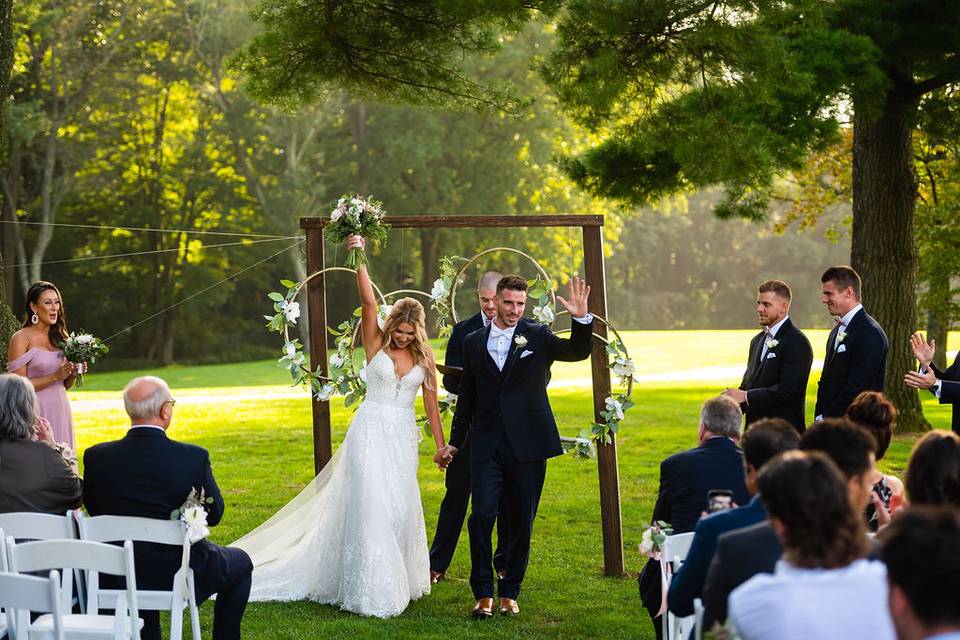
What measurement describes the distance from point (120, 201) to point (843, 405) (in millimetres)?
36757

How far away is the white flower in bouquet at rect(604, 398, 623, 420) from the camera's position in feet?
23.1

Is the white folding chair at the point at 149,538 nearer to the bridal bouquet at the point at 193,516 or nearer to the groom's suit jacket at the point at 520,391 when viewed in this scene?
the bridal bouquet at the point at 193,516

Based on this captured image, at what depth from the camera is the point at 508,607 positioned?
6406mm

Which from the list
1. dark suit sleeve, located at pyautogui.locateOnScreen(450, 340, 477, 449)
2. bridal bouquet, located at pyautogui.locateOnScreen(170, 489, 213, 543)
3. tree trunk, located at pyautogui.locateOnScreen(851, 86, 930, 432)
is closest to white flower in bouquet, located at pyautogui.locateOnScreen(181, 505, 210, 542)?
bridal bouquet, located at pyautogui.locateOnScreen(170, 489, 213, 543)

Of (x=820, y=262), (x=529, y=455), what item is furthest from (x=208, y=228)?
(x=529, y=455)

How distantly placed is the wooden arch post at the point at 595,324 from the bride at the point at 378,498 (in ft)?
1.64

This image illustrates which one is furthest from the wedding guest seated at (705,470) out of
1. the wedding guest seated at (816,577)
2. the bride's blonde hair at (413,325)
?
the bride's blonde hair at (413,325)

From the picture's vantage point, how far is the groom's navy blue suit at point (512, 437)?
20.7ft

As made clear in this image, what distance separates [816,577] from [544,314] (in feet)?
15.1

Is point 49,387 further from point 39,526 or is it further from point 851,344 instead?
point 851,344

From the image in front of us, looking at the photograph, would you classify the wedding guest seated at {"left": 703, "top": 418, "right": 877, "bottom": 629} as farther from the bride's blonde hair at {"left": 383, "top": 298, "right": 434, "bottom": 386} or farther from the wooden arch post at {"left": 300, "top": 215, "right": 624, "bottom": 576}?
the wooden arch post at {"left": 300, "top": 215, "right": 624, "bottom": 576}

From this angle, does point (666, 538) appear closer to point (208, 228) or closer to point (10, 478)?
point (10, 478)

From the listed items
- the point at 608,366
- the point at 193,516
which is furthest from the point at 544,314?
the point at 193,516

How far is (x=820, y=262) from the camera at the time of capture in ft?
181
